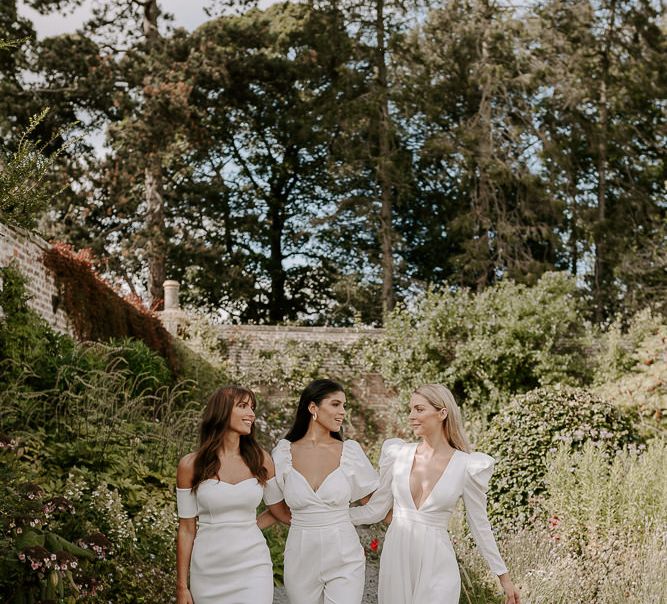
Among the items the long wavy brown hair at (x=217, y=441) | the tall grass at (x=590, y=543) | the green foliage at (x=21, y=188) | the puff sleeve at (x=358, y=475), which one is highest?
the green foliage at (x=21, y=188)

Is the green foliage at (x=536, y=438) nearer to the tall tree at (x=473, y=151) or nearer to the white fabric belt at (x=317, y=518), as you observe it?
the white fabric belt at (x=317, y=518)

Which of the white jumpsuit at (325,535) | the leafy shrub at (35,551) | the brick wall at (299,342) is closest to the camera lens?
the leafy shrub at (35,551)

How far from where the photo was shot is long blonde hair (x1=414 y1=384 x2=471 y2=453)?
428 centimetres

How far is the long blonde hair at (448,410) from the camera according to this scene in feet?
14.0

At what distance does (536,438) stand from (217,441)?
5.36 m

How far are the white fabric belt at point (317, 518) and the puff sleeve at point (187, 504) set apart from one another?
0.49m

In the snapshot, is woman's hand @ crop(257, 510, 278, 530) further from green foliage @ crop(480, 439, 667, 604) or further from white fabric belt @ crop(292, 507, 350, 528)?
green foliage @ crop(480, 439, 667, 604)

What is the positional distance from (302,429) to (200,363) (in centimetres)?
1127

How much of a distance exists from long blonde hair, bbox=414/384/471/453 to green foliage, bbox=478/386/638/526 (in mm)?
4269

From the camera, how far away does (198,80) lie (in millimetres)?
21281

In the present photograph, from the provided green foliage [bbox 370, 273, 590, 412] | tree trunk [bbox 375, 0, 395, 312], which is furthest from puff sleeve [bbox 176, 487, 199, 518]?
tree trunk [bbox 375, 0, 395, 312]

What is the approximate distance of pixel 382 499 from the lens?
4441 mm

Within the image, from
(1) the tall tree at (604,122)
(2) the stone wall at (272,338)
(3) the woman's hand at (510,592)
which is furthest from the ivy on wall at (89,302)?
(1) the tall tree at (604,122)

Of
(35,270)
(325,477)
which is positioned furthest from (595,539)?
(35,270)
